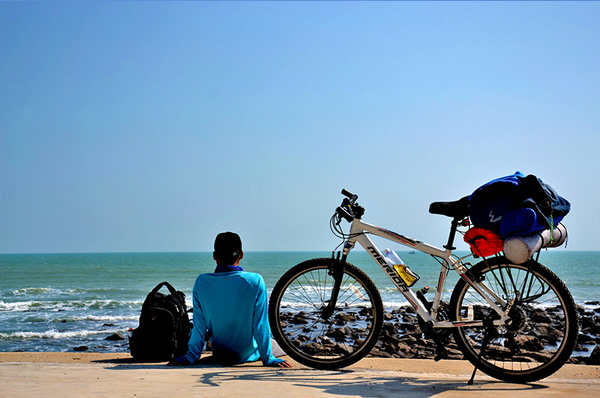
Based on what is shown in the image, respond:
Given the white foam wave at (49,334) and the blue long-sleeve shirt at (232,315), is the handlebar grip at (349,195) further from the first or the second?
the white foam wave at (49,334)

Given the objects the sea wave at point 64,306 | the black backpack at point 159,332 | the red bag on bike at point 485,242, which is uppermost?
the red bag on bike at point 485,242

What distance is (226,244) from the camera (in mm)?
5297

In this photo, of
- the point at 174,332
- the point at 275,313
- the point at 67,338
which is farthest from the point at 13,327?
the point at 275,313

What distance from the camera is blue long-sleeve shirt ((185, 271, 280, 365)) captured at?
5.19 meters

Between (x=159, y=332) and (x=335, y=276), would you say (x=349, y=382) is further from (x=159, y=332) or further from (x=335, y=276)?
(x=159, y=332)

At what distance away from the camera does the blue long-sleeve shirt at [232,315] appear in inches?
204

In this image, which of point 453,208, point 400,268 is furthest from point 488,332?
point 453,208

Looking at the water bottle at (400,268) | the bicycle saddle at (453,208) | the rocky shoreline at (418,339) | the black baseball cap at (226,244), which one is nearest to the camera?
the bicycle saddle at (453,208)

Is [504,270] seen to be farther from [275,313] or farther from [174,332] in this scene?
[174,332]

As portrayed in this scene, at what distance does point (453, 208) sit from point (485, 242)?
386mm

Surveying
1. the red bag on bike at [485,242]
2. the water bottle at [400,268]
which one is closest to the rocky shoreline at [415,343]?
the water bottle at [400,268]

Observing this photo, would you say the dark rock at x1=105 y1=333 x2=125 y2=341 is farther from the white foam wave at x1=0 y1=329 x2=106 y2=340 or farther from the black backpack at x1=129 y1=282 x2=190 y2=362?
the black backpack at x1=129 y1=282 x2=190 y2=362

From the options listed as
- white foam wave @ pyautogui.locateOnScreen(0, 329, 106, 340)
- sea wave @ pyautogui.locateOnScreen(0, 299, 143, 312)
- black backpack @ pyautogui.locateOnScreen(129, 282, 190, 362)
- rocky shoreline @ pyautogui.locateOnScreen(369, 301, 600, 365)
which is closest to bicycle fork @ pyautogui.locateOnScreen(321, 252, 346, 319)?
black backpack @ pyautogui.locateOnScreen(129, 282, 190, 362)

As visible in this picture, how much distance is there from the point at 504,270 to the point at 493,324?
0.44 meters
